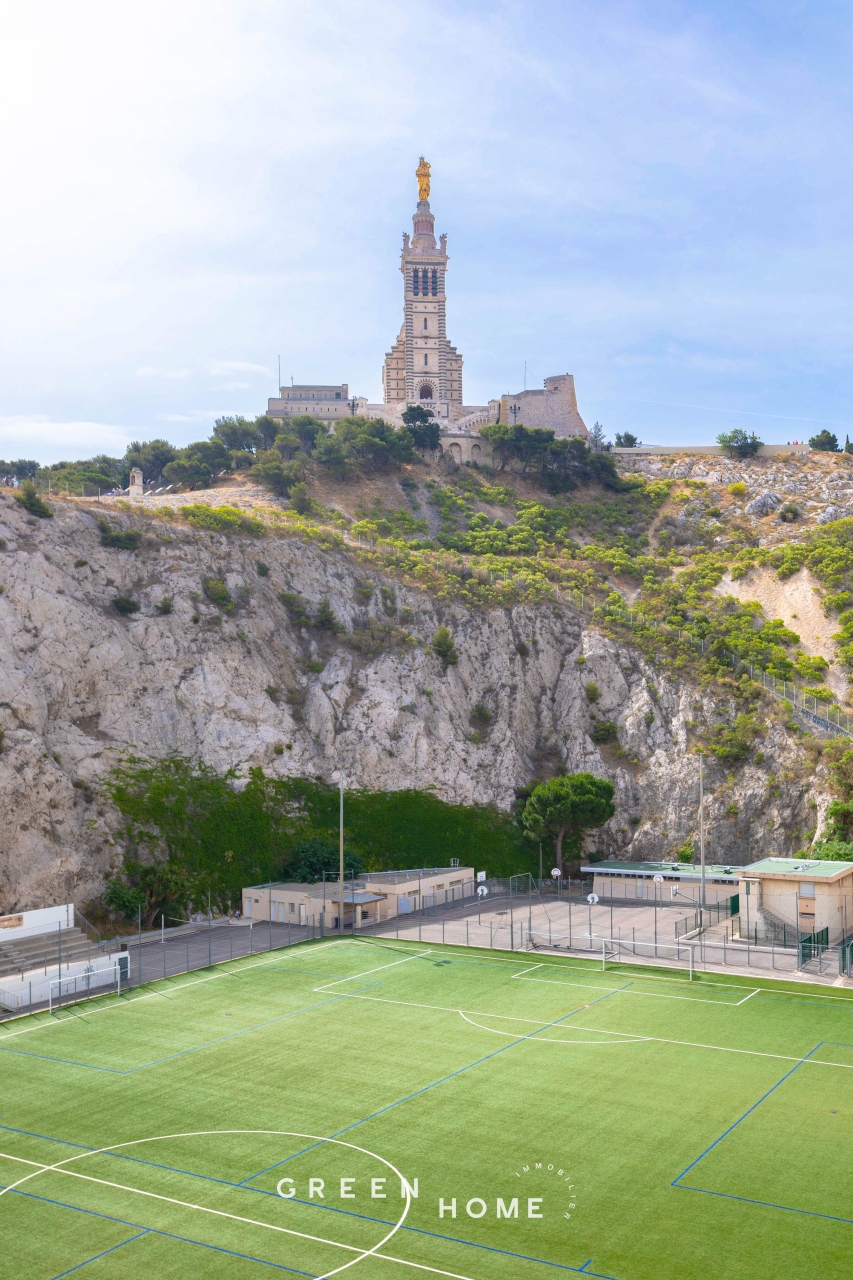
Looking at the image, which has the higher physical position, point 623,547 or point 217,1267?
point 623,547

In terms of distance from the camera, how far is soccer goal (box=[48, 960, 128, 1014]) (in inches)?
1742

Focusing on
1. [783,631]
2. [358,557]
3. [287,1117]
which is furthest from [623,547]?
[287,1117]

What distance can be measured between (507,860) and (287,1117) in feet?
135

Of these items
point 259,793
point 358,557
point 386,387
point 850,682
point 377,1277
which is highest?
point 386,387

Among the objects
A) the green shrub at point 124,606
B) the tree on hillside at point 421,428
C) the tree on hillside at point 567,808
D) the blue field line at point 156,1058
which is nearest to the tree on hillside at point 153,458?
the tree on hillside at point 421,428

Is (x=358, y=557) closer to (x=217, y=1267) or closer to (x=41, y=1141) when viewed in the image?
(x=41, y=1141)

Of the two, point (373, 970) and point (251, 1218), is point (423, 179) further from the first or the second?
point (251, 1218)

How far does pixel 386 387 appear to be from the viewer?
14688cm

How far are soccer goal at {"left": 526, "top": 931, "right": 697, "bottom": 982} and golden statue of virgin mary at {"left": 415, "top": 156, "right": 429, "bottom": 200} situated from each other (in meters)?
122

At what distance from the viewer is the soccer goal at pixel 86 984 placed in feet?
145

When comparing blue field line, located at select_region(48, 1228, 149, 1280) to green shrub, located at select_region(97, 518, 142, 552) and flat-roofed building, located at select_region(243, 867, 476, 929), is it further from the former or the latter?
green shrub, located at select_region(97, 518, 142, 552)

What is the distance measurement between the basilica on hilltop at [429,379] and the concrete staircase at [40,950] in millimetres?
96048

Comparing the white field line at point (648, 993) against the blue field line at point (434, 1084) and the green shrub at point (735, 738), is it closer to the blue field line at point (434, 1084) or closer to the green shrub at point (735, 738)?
the blue field line at point (434, 1084)

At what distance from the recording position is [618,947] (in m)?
51.9
